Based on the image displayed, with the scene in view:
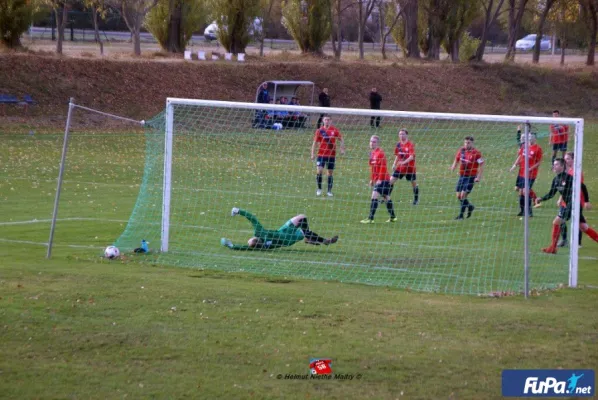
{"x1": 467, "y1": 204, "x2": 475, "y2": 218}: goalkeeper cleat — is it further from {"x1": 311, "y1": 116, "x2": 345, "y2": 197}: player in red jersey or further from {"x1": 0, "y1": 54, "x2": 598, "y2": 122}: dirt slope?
{"x1": 0, "y1": 54, "x2": 598, "y2": 122}: dirt slope

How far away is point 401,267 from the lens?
12828 mm

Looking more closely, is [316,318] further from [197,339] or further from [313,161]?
[313,161]

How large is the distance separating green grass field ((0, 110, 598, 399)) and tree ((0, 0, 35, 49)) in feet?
72.6

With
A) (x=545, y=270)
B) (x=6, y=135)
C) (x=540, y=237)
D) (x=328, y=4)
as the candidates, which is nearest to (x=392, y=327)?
(x=545, y=270)

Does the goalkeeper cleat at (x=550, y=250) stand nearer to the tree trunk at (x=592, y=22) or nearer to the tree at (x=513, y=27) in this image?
the tree at (x=513, y=27)

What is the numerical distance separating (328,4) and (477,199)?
32827 mm

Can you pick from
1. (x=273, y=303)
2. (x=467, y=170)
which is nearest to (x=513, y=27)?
(x=467, y=170)

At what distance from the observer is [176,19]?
160 ft

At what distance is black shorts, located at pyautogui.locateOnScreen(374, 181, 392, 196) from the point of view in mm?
17152

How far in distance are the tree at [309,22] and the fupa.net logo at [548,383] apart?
148 feet

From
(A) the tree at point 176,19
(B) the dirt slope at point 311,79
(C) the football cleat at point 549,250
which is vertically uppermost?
(A) the tree at point 176,19

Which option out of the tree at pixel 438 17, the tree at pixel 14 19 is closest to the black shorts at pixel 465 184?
the tree at pixel 14 19

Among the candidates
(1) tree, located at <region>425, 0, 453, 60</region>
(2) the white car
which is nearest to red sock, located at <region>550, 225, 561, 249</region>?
(1) tree, located at <region>425, 0, 453, 60</region>

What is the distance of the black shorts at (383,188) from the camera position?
17.2 metres
